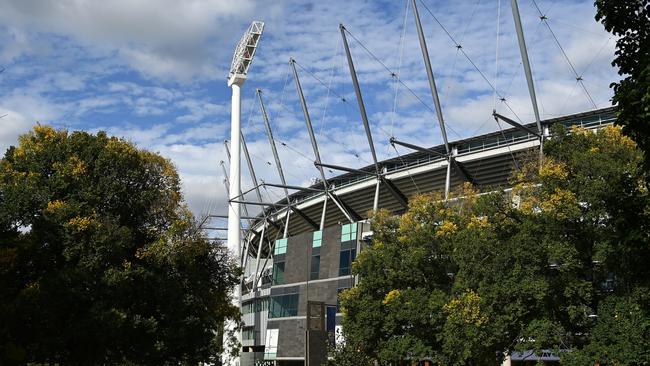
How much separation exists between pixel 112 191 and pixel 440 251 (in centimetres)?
1887

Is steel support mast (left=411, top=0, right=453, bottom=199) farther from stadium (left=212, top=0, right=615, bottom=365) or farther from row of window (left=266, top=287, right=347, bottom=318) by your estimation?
row of window (left=266, top=287, right=347, bottom=318)

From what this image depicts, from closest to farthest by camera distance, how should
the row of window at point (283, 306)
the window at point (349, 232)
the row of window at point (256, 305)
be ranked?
the window at point (349, 232) → the row of window at point (283, 306) → the row of window at point (256, 305)

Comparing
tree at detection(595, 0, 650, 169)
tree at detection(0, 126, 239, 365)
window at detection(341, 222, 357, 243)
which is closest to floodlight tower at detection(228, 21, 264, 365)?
window at detection(341, 222, 357, 243)

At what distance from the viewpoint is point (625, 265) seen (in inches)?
1191

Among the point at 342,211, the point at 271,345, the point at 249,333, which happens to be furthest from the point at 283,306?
the point at 249,333

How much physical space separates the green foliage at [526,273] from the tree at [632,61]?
527 inches

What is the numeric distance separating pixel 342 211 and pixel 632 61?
64978 millimetres

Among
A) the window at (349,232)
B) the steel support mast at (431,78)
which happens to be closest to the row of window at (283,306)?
the window at (349,232)

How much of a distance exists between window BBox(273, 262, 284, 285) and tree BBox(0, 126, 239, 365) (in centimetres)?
4301

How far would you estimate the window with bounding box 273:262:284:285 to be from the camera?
269ft

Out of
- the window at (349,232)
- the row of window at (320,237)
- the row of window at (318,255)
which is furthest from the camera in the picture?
the row of window at (320,237)

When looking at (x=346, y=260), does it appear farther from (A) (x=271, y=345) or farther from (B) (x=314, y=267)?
(A) (x=271, y=345)

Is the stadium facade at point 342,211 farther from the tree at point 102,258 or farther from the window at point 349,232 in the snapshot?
the tree at point 102,258

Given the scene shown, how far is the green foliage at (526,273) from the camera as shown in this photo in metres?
32.4
